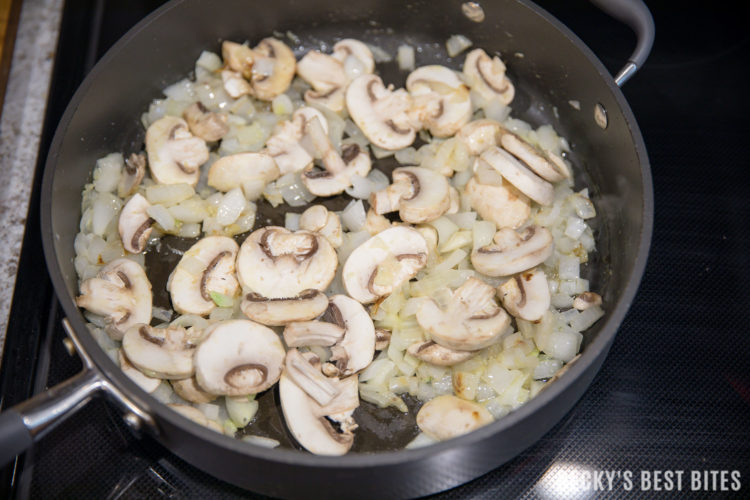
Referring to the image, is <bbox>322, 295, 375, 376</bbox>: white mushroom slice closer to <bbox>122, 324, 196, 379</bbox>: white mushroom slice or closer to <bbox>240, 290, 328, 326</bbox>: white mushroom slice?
<bbox>240, 290, 328, 326</bbox>: white mushroom slice

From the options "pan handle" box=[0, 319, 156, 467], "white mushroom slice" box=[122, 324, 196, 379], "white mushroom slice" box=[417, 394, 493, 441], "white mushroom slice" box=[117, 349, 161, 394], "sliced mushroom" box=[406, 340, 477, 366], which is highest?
"pan handle" box=[0, 319, 156, 467]

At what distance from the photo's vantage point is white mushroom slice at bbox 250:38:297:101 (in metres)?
2.48

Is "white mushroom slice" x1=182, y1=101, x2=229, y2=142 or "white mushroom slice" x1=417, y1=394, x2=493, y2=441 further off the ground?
"white mushroom slice" x1=182, y1=101, x2=229, y2=142

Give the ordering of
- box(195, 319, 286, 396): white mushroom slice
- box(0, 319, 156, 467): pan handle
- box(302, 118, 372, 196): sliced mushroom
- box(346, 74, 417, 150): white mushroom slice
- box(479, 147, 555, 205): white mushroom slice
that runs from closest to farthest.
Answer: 1. box(0, 319, 156, 467): pan handle
2. box(195, 319, 286, 396): white mushroom slice
3. box(479, 147, 555, 205): white mushroom slice
4. box(302, 118, 372, 196): sliced mushroom
5. box(346, 74, 417, 150): white mushroom slice

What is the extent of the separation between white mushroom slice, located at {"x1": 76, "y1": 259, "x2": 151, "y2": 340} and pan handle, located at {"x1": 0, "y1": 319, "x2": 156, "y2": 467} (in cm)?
33

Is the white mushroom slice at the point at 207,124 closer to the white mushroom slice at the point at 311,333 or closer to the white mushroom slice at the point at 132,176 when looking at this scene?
the white mushroom slice at the point at 132,176

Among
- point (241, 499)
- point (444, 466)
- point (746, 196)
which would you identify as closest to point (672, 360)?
point (746, 196)

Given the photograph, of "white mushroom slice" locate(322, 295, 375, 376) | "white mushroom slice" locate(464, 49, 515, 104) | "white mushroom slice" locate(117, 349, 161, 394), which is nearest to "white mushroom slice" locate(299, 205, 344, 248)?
"white mushroom slice" locate(322, 295, 375, 376)

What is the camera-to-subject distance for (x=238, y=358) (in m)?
1.90

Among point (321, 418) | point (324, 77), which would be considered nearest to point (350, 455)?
point (321, 418)

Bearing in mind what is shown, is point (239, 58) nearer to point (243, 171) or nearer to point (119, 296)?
point (243, 171)

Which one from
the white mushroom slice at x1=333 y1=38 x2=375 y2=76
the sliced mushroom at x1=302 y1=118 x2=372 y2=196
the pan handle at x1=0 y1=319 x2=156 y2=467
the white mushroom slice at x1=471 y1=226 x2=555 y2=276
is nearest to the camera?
the pan handle at x1=0 y1=319 x2=156 y2=467

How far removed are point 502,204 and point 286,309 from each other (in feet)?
2.41

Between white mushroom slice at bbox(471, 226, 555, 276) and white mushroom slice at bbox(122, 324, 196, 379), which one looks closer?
white mushroom slice at bbox(122, 324, 196, 379)
